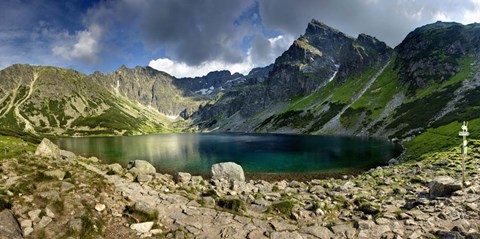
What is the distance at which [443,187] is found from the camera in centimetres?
2291

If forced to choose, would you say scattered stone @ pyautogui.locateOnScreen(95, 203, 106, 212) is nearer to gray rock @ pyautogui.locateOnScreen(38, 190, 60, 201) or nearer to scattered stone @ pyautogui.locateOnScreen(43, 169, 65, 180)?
gray rock @ pyautogui.locateOnScreen(38, 190, 60, 201)

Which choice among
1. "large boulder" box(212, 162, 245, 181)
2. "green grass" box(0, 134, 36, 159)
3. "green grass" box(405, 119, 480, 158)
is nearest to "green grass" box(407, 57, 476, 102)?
"green grass" box(405, 119, 480, 158)

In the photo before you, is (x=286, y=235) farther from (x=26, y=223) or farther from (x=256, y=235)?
(x=26, y=223)

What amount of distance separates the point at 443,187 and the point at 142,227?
76.8ft

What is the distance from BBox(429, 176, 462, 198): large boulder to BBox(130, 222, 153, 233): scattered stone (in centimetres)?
2238

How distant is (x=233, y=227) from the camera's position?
17781mm

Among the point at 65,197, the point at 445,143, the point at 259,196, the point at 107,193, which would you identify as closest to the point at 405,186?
the point at 259,196

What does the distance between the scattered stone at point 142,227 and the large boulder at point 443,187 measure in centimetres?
2238

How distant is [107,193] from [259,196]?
12.7 metres

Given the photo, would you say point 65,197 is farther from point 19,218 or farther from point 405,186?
point 405,186

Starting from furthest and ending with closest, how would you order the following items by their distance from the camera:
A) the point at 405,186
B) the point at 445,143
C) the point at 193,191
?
1. the point at 445,143
2. the point at 405,186
3. the point at 193,191

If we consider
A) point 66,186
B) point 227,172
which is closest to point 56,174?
point 66,186

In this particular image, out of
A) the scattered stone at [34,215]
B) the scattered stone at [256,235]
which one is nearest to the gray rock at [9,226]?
the scattered stone at [34,215]

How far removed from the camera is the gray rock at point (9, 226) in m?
13.7
